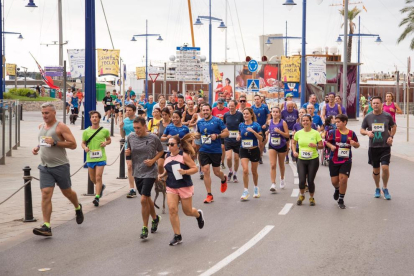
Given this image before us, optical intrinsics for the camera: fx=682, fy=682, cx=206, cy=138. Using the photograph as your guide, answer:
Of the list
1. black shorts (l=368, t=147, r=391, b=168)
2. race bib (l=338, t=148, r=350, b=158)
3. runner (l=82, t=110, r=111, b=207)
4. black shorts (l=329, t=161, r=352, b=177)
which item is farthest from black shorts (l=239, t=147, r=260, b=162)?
runner (l=82, t=110, r=111, b=207)

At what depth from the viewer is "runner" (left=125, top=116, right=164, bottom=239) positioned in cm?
911

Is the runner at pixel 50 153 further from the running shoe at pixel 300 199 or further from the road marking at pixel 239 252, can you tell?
the running shoe at pixel 300 199

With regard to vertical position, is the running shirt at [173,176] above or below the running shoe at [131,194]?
above

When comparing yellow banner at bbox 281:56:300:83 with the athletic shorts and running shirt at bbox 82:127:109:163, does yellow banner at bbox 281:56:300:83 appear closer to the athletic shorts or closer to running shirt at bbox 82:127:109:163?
running shirt at bbox 82:127:109:163

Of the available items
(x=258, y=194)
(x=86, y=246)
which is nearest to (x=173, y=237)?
(x=86, y=246)

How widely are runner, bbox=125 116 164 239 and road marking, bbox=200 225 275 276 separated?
145 centimetres

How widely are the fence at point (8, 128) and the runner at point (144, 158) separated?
10643mm

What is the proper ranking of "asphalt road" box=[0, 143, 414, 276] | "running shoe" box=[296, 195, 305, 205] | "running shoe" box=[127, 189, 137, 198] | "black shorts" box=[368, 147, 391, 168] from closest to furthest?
"asphalt road" box=[0, 143, 414, 276] → "running shoe" box=[296, 195, 305, 205] → "black shorts" box=[368, 147, 391, 168] → "running shoe" box=[127, 189, 137, 198]

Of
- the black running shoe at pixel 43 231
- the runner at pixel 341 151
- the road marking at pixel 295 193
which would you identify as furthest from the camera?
the road marking at pixel 295 193

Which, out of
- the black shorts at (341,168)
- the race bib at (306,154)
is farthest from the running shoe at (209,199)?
the black shorts at (341,168)

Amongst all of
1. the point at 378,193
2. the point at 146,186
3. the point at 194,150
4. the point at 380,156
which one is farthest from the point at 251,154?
the point at 146,186

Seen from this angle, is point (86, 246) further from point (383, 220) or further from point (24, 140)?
point (24, 140)

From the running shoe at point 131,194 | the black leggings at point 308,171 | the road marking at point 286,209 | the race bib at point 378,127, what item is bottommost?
the road marking at point 286,209

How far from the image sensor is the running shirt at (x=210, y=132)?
41.9 ft
